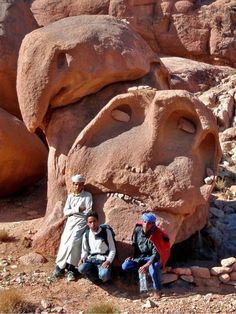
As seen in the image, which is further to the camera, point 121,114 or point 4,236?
point 4,236

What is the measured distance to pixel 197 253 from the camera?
6922 millimetres

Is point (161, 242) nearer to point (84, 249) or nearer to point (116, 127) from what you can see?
point (84, 249)

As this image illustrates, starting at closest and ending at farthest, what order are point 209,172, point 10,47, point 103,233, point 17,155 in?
point 103,233
point 209,172
point 17,155
point 10,47

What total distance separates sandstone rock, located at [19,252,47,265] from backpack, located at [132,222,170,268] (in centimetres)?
122

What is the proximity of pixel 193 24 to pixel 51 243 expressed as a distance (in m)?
10.3

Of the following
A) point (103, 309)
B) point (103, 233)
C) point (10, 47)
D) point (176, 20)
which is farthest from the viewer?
point (176, 20)

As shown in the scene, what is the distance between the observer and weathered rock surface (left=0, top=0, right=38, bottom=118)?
8508mm

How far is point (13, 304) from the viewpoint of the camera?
5273mm

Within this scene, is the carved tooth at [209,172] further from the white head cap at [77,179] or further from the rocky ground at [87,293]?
the white head cap at [77,179]

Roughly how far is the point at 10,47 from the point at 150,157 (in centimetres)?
327

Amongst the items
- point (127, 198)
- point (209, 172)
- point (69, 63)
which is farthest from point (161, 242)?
point (69, 63)

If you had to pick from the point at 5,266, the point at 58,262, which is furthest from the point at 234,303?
the point at 5,266

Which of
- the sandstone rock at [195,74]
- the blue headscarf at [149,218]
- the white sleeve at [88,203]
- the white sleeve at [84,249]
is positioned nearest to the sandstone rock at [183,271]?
the blue headscarf at [149,218]

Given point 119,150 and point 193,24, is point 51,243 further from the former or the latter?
point 193,24
